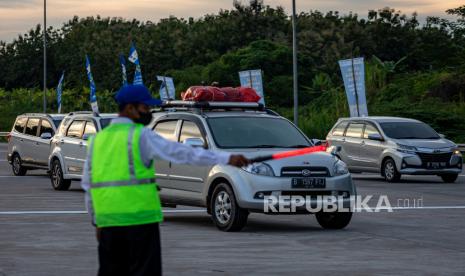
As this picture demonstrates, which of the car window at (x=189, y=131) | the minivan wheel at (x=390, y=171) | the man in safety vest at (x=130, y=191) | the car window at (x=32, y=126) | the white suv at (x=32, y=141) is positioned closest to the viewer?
the man in safety vest at (x=130, y=191)

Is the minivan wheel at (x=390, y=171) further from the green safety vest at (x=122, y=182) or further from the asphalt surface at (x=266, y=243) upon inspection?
the green safety vest at (x=122, y=182)

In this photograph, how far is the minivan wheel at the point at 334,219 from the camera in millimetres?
16828

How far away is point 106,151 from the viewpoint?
7.92 meters

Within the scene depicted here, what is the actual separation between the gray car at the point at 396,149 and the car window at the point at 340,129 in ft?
0.13

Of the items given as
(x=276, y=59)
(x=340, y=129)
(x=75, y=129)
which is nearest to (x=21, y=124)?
(x=75, y=129)

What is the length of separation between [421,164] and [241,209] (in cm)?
1340

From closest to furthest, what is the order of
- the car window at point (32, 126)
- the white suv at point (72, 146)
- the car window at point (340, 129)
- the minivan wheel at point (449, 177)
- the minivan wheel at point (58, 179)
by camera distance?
1. the white suv at point (72, 146)
2. the minivan wheel at point (58, 179)
3. the minivan wheel at point (449, 177)
4. the car window at point (32, 126)
5. the car window at point (340, 129)

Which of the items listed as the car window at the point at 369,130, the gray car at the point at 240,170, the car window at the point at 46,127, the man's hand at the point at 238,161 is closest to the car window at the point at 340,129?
the car window at the point at 369,130

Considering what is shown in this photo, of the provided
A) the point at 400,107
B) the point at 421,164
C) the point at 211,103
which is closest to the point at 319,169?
the point at 211,103

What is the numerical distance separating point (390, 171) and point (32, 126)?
903 centimetres

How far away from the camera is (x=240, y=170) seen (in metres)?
16.5

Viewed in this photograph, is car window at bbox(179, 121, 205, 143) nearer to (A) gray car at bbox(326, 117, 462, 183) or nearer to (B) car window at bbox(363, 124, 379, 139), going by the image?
(A) gray car at bbox(326, 117, 462, 183)

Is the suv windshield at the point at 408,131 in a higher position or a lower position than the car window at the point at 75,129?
lower

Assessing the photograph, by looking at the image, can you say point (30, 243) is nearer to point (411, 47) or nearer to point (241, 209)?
point (241, 209)
